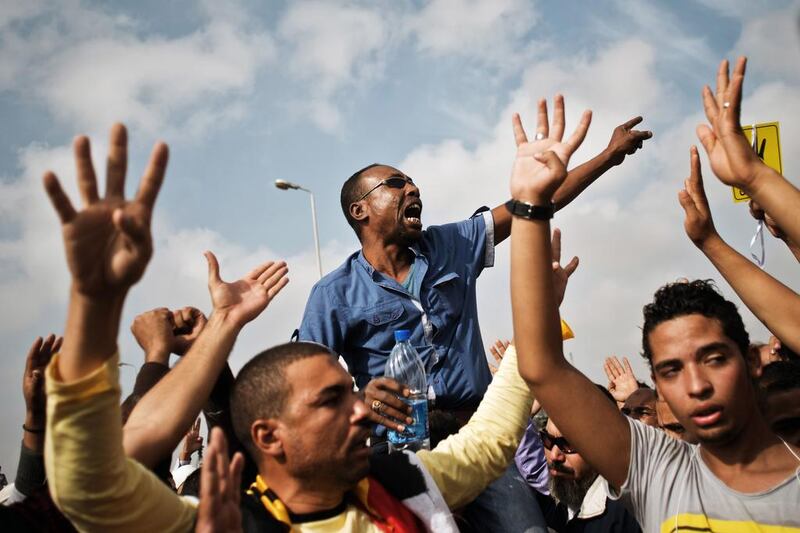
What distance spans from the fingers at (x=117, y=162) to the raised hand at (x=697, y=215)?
244cm

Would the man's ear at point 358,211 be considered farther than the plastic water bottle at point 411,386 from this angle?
Yes

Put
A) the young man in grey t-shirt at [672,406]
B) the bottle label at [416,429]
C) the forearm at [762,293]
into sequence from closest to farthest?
the young man in grey t-shirt at [672,406] < the forearm at [762,293] < the bottle label at [416,429]

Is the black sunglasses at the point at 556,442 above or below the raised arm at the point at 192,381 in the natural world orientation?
below

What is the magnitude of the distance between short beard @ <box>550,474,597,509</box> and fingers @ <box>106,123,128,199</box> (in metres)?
4.18

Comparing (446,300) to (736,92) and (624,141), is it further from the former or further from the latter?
(736,92)

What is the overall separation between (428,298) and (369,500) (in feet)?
5.80

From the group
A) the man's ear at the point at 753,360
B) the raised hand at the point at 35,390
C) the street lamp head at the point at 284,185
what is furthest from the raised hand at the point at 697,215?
the street lamp head at the point at 284,185

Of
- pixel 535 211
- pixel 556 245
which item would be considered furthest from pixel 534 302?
pixel 556 245

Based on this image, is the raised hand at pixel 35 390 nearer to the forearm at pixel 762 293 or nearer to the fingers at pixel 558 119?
the fingers at pixel 558 119

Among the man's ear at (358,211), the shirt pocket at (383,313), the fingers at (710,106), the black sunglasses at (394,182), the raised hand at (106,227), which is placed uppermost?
the black sunglasses at (394,182)

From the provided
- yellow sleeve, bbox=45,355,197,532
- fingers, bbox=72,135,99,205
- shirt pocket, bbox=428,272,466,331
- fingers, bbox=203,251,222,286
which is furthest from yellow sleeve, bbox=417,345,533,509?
fingers, bbox=72,135,99,205

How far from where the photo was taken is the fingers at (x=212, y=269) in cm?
324

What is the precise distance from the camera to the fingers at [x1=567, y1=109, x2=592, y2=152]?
2898mm

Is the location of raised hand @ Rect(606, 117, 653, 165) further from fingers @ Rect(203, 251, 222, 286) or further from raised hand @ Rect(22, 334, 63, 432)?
raised hand @ Rect(22, 334, 63, 432)
